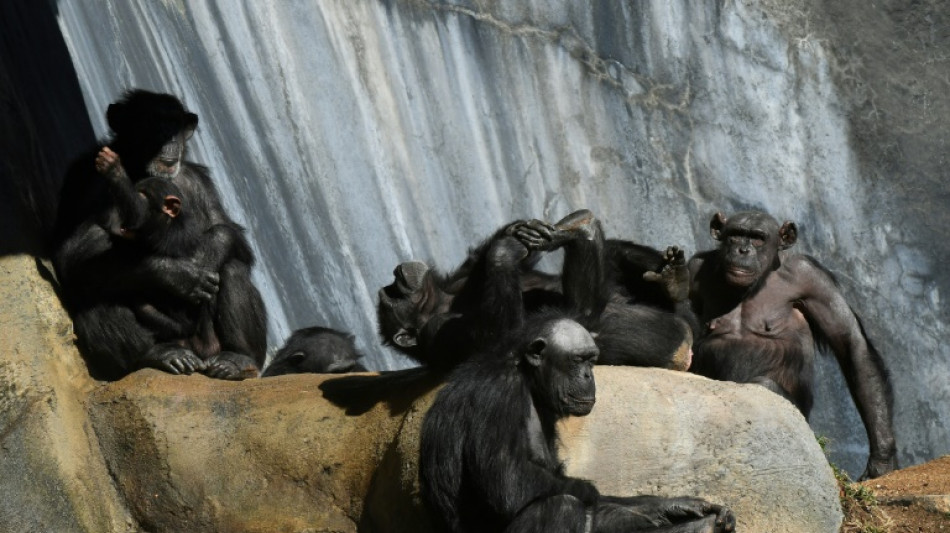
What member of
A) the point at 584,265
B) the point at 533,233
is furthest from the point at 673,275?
the point at 533,233

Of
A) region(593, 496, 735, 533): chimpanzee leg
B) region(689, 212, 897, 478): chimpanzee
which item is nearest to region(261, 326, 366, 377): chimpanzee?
region(689, 212, 897, 478): chimpanzee

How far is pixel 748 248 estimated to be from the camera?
10.6 metres

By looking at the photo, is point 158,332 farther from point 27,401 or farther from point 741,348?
point 741,348

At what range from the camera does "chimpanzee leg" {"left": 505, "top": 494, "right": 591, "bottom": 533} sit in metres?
7.27

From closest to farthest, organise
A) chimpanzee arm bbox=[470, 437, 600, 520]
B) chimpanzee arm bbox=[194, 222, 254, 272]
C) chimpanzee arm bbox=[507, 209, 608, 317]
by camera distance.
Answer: chimpanzee arm bbox=[470, 437, 600, 520], chimpanzee arm bbox=[507, 209, 608, 317], chimpanzee arm bbox=[194, 222, 254, 272]

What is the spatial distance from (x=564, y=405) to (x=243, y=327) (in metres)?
2.85

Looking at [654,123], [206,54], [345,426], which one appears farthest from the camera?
[654,123]

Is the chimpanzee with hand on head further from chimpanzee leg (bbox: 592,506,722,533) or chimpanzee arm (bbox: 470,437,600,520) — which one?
chimpanzee leg (bbox: 592,506,722,533)

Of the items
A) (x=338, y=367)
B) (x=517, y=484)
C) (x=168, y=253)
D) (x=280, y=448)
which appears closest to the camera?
(x=517, y=484)

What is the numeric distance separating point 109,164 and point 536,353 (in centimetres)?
295

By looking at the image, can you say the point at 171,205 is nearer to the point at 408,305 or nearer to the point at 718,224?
the point at 408,305

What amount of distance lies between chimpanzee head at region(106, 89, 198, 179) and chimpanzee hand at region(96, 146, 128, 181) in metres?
0.73

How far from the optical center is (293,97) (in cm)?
1305

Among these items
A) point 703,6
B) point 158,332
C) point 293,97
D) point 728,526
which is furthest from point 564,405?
point 703,6
